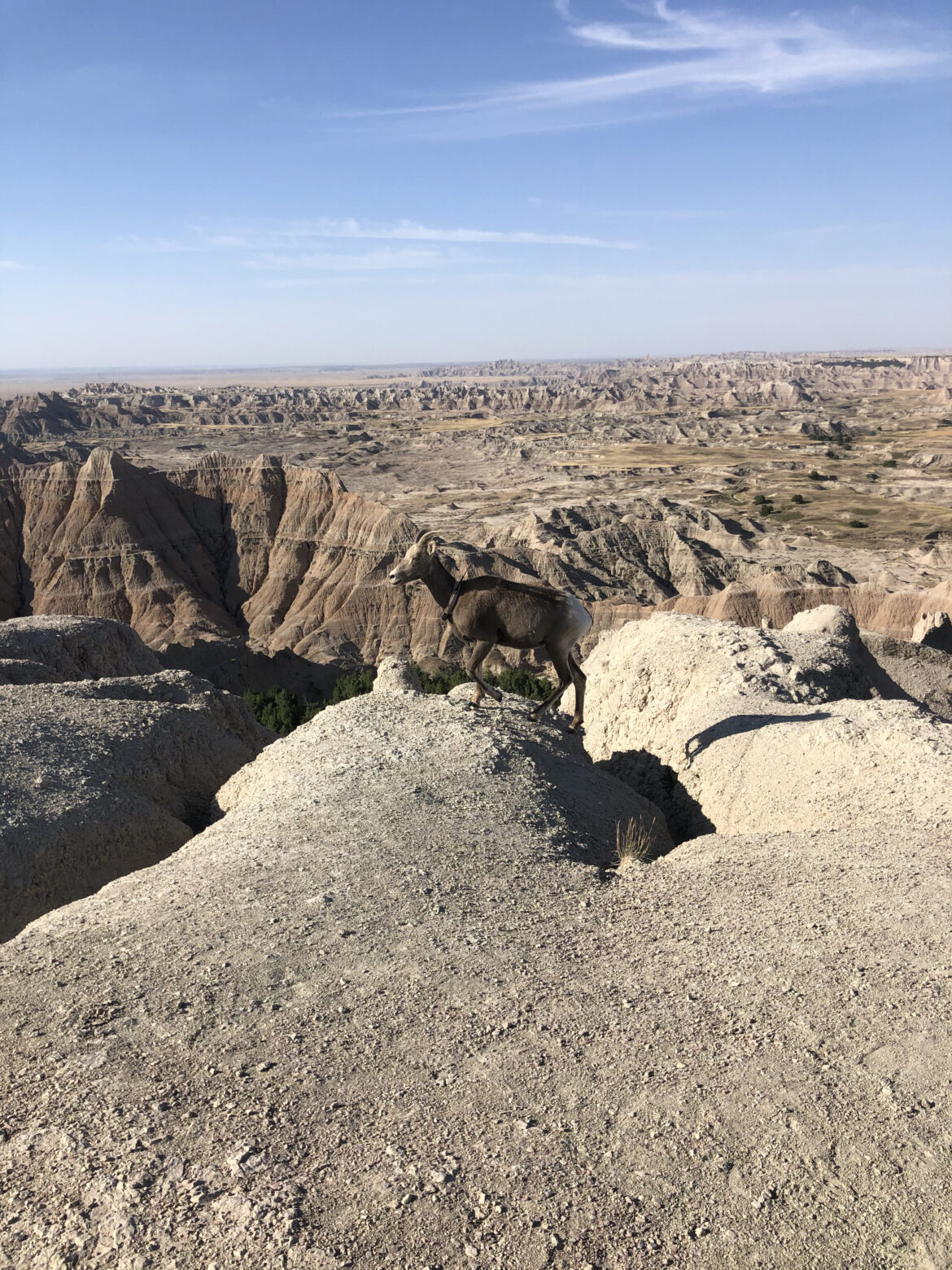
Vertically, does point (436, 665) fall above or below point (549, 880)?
below

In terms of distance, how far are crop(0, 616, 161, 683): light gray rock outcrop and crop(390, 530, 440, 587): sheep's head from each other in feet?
57.2

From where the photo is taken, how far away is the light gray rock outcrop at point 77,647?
2898 centimetres

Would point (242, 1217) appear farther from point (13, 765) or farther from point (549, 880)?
point (13, 765)

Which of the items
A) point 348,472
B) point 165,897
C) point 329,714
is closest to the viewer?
point 165,897

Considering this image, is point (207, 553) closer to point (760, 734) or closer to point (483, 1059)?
point (760, 734)

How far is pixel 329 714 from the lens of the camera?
1669 centimetres

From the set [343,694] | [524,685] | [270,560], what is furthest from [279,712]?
[270,560]

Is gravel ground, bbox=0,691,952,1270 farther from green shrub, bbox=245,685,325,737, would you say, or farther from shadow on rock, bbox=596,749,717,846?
green shrub, bbox=245,685,325,737

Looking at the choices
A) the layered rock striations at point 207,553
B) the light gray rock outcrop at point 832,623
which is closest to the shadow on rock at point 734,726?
the light gray rock outcrop at point 832,623

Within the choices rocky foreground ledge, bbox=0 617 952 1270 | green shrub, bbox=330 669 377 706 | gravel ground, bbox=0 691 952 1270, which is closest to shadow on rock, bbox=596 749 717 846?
rocky foreground ledge, bbox=0 617 952 1270

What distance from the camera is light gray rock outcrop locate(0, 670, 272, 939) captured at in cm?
1294

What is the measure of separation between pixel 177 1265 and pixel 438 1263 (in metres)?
1.60

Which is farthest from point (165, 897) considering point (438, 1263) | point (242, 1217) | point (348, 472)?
point (348, 472)

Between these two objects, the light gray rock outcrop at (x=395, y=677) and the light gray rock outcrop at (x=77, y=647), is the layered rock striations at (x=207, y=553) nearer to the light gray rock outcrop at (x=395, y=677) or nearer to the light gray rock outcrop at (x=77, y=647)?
the light gray rock outcrop at (x=77, y=647)
